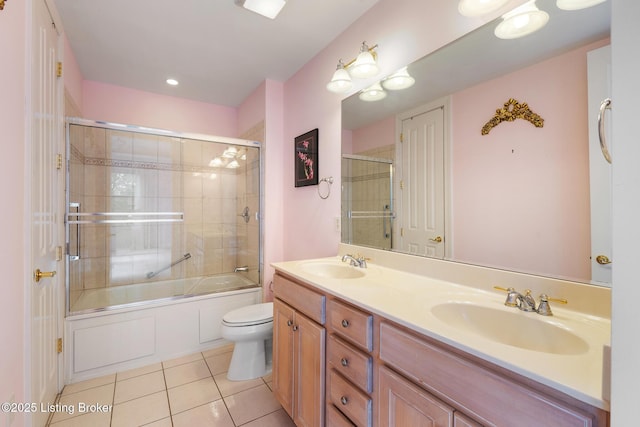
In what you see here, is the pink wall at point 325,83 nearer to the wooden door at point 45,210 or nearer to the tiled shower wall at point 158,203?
the tiled shower wall at point 158,203

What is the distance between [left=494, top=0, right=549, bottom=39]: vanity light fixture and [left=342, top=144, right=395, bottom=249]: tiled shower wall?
2.34 ft

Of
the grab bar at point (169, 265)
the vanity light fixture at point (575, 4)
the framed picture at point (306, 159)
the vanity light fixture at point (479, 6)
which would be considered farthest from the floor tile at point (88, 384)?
the vanity light fixture at point (575, 4)

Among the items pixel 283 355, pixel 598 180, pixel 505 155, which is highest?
pixel 505 155

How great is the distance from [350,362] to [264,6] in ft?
6.69

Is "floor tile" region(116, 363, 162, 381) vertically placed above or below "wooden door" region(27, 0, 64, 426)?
below

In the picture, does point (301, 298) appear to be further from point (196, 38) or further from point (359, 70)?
point (196, 38)

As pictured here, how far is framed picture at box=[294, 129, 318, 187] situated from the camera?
91.0 inches

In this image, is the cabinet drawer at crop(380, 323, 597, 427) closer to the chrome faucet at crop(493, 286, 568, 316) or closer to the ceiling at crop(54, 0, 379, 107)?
the chrome faucet at crop(493, 286, 568, 316)

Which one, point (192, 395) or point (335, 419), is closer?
point (335, 419)

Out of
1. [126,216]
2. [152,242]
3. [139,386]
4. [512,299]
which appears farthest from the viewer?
[152,242]

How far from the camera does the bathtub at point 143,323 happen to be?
2025mm

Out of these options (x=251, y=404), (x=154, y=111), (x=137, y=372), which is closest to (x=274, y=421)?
(x=251, y=404)

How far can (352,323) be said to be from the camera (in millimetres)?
1093

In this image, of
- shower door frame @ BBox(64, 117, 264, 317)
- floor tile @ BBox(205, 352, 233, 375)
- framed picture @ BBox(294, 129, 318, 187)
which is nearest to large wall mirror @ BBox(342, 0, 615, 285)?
framed picture @ BBox(294, 129, 318, 187)
